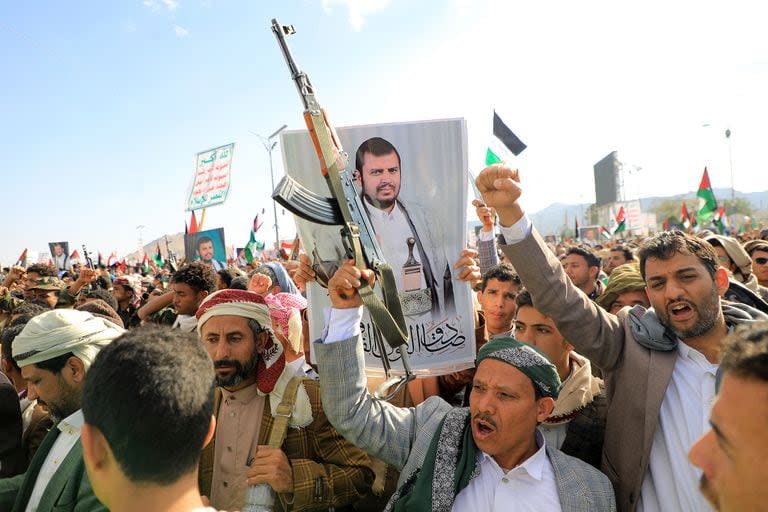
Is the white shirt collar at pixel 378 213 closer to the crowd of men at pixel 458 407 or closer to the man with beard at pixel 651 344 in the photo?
the crowd of men at pixel 458 407

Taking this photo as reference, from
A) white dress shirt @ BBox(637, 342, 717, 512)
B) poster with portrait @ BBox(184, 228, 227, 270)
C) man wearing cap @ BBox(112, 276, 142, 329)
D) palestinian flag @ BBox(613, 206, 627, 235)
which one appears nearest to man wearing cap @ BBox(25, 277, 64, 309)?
man wearing cap @ BBox(112, 276, 142, 329)

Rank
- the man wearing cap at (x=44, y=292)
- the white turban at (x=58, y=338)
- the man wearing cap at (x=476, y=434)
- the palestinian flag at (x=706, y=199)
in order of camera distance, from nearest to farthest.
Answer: the man wearing cap at (x=476, y=434), the white turban at (x=58, y=338), the man wearing cap at (x=44, y=292), the palestinian flag at (x=706, y=199)

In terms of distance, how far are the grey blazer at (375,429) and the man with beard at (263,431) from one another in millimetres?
322

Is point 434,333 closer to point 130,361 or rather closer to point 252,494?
point 252,494

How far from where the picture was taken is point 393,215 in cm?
281

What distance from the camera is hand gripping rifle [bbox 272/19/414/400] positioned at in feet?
7.38

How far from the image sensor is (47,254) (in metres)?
22.9

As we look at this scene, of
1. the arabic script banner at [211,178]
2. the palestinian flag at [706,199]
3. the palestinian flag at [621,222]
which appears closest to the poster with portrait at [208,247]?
the arabic script banner at [211,178]

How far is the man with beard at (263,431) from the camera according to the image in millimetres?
2238

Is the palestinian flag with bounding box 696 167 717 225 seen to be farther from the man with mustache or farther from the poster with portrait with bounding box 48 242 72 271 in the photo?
the poster with portrait with bounding box 48 242 72 271

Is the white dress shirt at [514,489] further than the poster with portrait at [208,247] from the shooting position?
No

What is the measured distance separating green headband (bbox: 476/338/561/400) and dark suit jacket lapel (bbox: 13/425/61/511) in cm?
181

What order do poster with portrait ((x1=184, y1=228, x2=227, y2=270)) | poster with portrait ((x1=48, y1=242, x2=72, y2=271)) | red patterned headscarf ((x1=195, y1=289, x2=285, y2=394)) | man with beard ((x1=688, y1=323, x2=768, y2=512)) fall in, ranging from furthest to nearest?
poster with portrait ((x1=48, y1=242, x2=72, y2=271)) → poster with portrait ((x1=184, y1=228, x2=227, y2=270)) → red patterned headscarf ((x1=195, y1=289, x2=285, y2=394)) → man with beard ((x1=688, y1=323, x2=768, y2=512))

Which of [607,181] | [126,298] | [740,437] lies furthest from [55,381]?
[607,181]
